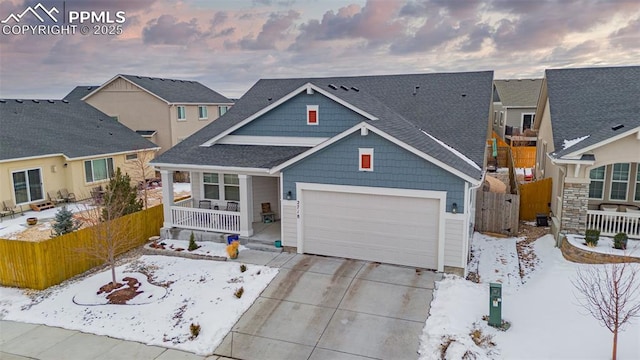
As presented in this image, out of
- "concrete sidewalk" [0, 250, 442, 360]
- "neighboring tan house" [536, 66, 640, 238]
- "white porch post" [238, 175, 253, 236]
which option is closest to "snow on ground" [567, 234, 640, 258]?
"neighboring tan house" [536, 66, 640, 238]

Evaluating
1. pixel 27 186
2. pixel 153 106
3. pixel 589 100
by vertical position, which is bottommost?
pixel 27 186

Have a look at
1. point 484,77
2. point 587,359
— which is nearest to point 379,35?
point 484,77

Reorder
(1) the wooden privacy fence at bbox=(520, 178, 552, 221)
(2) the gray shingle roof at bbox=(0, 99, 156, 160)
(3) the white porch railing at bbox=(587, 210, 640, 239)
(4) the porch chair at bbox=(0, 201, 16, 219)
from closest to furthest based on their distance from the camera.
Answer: (3) the white porch railing at bbox=(587, 210, 640, 239) < (1) the wooden privacy fence at bbox=(520, 178, 552, 221) < (4) the porch chair at bbox=(0, 201, 16, 219) < (2) the gray shingle roof at bbox=(0, 99, 156, 160)

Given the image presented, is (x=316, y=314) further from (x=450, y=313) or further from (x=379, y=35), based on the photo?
(x=379, y=35)

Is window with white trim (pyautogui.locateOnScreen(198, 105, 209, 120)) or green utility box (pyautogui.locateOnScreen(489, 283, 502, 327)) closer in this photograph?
green utility box (pyautogui.locateOnScreen(489, 283, 502, 327))

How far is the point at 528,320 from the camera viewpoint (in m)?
9.46

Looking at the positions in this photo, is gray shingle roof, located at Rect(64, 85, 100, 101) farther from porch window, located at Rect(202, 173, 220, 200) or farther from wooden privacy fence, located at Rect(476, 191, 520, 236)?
wooden privacy fence, located at Rect(476, 191, 520, 236)

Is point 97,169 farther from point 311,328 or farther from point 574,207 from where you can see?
point 574,207

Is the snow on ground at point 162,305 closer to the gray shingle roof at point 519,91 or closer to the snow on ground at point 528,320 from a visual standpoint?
the snow on ground at point 528,320

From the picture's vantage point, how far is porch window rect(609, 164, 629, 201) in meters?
14.6

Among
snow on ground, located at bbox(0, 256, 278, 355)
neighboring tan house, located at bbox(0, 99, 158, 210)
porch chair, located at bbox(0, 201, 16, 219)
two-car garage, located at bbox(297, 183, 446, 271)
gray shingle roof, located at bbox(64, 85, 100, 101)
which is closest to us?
snow on ground, located at bbox(0, 256, 278, 355)

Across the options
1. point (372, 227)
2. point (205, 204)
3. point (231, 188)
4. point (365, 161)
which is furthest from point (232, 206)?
point (365, 161)

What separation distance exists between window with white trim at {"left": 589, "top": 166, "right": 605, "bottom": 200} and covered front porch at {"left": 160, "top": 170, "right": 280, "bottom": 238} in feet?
38.1

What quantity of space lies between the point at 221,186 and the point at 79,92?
34336 millimetres
